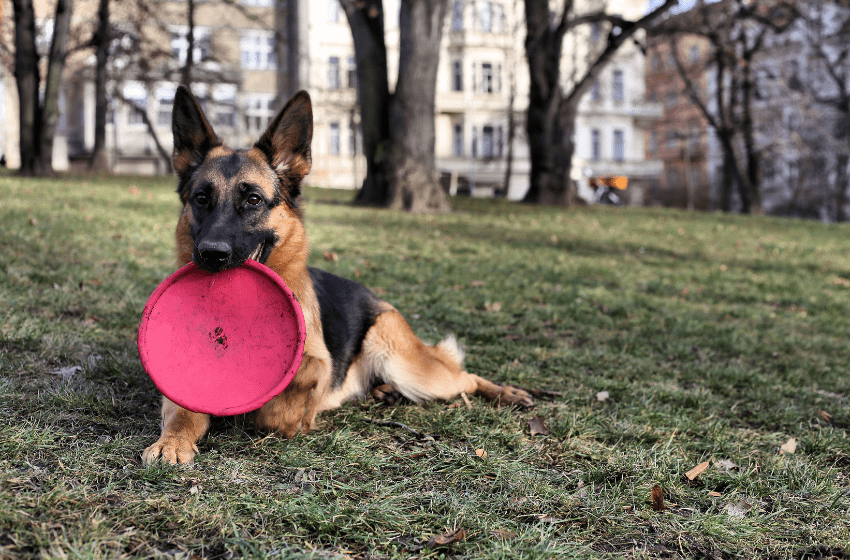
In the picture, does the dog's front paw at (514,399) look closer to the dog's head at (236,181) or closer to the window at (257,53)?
the dog's head at (236,181)

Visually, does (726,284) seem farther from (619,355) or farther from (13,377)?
(13,377)

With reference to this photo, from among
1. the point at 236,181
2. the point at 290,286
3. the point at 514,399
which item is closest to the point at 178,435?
the point at 290,286

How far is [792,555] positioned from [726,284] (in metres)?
7.74

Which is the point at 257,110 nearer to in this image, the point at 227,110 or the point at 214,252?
the point at 227,110

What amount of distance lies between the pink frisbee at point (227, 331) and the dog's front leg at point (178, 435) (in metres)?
0.17

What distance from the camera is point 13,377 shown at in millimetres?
3525

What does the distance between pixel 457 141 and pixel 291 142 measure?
44.9 meters

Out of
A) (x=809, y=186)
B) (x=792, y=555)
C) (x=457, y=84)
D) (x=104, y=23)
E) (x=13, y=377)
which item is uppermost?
(x=457, y=84)

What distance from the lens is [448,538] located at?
235 centimetres

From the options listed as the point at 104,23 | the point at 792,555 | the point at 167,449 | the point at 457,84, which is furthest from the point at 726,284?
the point at 457,84

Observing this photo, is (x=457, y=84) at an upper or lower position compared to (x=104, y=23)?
upper

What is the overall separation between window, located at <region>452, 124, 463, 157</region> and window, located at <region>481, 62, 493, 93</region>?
3259 mm

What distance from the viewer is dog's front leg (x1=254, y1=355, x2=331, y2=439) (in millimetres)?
3174

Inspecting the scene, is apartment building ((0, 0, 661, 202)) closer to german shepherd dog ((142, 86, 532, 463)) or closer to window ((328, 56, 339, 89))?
window ((328, 56, 339, 89))
